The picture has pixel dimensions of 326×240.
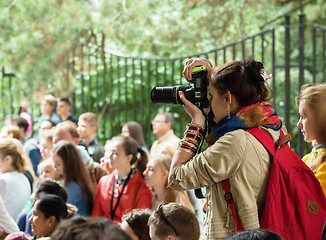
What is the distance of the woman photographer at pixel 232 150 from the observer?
225cm

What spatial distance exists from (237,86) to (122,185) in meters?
2.41

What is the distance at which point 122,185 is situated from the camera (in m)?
4.57

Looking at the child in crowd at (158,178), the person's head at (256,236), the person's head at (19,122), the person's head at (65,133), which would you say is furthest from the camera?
the person's head at (19,122)

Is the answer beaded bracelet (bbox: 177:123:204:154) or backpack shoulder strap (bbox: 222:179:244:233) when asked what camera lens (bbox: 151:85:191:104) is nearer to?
beaded bracelet (bbox: 177:123:204:154)

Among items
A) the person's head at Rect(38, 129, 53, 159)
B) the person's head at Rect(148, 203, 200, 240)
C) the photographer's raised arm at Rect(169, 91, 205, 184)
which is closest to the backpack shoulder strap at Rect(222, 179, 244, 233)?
the photographer's raised arm at Rect(169, 91, 205, 184)

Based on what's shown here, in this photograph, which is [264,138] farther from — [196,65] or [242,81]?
[196,65]

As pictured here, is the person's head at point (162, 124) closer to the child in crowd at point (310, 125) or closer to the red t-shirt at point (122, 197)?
the red t-shirt at point (122, 197)

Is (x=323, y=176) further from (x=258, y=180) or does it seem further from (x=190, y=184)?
(x=190, y=184)

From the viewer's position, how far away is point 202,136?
7.92 feet

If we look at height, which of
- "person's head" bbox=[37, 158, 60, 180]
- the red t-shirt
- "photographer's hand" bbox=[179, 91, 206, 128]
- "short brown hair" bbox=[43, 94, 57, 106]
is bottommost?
the red t-shirt

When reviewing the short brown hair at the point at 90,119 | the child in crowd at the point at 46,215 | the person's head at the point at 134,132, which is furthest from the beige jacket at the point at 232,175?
the short brown hair at the point at 90,119

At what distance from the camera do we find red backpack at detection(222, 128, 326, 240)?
225cm

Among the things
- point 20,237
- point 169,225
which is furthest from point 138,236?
point 20,237

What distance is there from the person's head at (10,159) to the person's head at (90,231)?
142 inches
